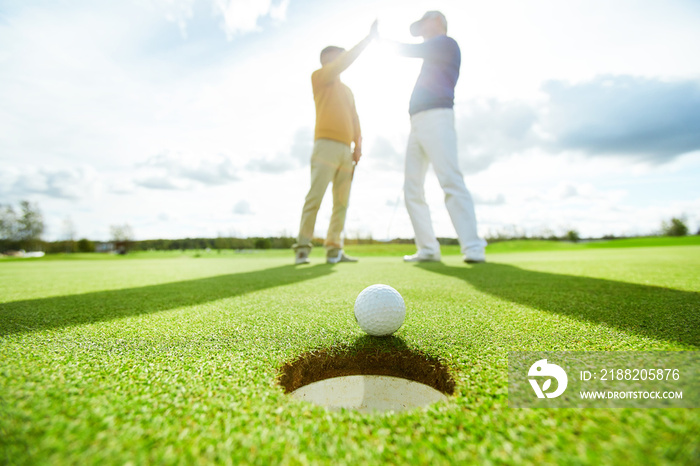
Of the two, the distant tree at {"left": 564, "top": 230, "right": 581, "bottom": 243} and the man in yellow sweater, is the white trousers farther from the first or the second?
the distant tree at {"left": 564, "top": 230, "right": 581, "bottom": 243}

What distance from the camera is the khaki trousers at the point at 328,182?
5719 mm

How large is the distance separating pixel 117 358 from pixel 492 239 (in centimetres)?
2495

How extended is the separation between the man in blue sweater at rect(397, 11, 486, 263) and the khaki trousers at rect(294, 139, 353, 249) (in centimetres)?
135

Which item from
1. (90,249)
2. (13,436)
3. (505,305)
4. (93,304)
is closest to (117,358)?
(13,436)

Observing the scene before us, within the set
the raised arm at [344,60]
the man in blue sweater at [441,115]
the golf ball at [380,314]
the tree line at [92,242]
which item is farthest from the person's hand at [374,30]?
the tree line at [92,242]

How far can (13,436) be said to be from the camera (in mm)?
791

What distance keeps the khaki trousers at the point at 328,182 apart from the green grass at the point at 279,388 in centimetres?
347

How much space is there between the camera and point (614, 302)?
2.22 metres

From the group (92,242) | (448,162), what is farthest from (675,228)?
(92,242)

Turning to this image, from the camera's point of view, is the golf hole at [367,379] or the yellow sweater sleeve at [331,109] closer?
the golf hole at [367,379]

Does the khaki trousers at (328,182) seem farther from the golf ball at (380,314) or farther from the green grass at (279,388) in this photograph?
the golf ball at (380,314)

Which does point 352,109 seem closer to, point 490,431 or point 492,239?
point 490,431

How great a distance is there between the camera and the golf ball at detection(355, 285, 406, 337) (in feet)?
5.36

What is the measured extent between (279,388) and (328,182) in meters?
4.92
